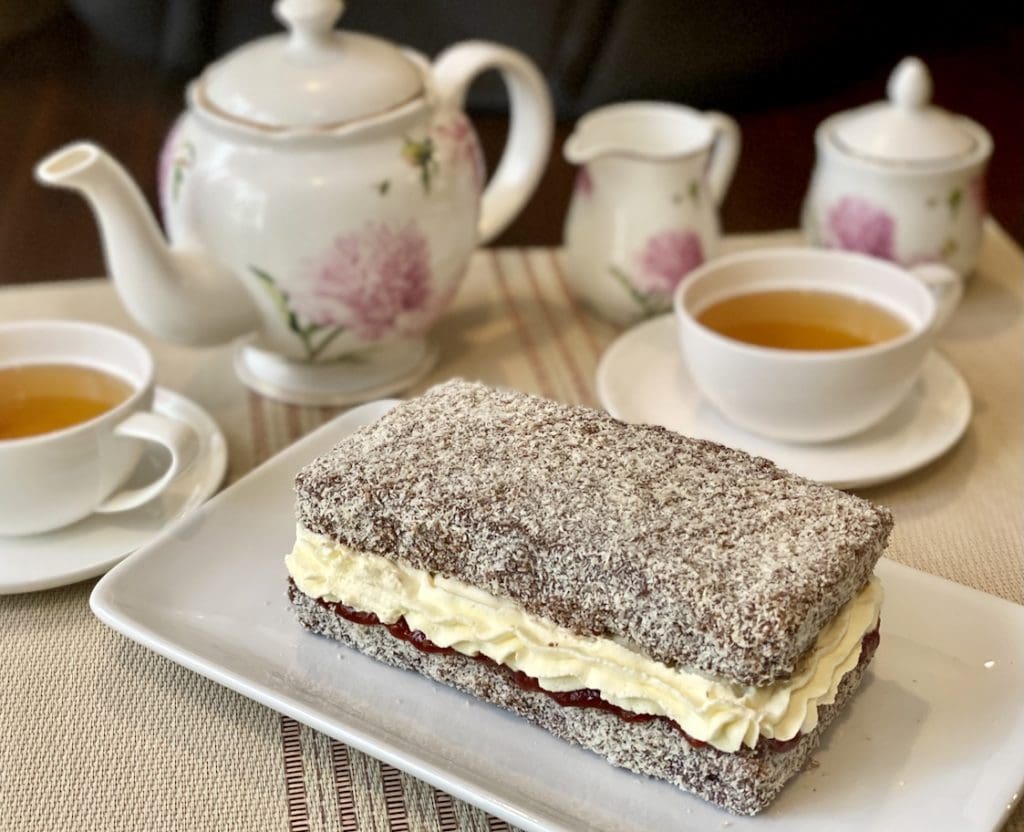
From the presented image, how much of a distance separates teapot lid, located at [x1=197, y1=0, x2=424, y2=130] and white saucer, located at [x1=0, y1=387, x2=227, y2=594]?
0.32m

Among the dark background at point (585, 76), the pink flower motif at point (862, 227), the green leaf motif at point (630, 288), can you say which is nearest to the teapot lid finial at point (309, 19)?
the green leaf motif at point (630, 288)

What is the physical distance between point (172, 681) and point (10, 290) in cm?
75

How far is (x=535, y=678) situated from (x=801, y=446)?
0.46m

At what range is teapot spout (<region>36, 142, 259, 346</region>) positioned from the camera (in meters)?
1.06

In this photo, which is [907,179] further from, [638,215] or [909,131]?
[638,215]

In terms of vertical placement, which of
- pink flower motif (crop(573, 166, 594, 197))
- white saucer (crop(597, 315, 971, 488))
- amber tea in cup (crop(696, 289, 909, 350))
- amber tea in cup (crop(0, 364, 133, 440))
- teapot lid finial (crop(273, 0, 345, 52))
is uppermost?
teapot lid finial (crop(273, 0, 345, 52))

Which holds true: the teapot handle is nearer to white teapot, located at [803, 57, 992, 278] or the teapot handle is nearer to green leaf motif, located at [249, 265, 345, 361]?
green leaf motif, located at [249, 265, 345, 361]

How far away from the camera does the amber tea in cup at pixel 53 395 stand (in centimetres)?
103

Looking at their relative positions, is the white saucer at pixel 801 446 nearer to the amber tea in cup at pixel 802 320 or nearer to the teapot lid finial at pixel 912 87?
the amber tea in cup at pixel 802 320

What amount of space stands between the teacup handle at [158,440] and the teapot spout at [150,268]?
0.16m

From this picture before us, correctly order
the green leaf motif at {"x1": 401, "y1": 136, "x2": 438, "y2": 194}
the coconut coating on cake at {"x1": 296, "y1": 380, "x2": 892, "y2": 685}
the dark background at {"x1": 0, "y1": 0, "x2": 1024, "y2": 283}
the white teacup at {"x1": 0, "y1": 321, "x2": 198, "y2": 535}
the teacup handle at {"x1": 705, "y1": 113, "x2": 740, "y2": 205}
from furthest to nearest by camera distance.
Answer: the dark background at {"x1": 0, "y1": 0, "x2": 1024, "y2": 283} → the teacup handle at {"x1": 705, "y1": 113, "x2": 740, "y2": 205} → the green leaf motif at {"x1": 401, "y1": 136, "x2": 438, "y2": 194} → the white teacup at {"x1": 0, "y1": 321, "x2": 198, "y2": 535} → the coconut coating on cake at {"x1": 296, "y1": 380, "x2": 892, "y2": 685}

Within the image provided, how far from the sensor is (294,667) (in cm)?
84

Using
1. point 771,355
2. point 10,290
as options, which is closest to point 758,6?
point 771,355

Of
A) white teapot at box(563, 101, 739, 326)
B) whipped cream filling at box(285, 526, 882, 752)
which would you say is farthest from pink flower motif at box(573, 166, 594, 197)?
whipped cream filling at box(285, 526, 882, 752)
